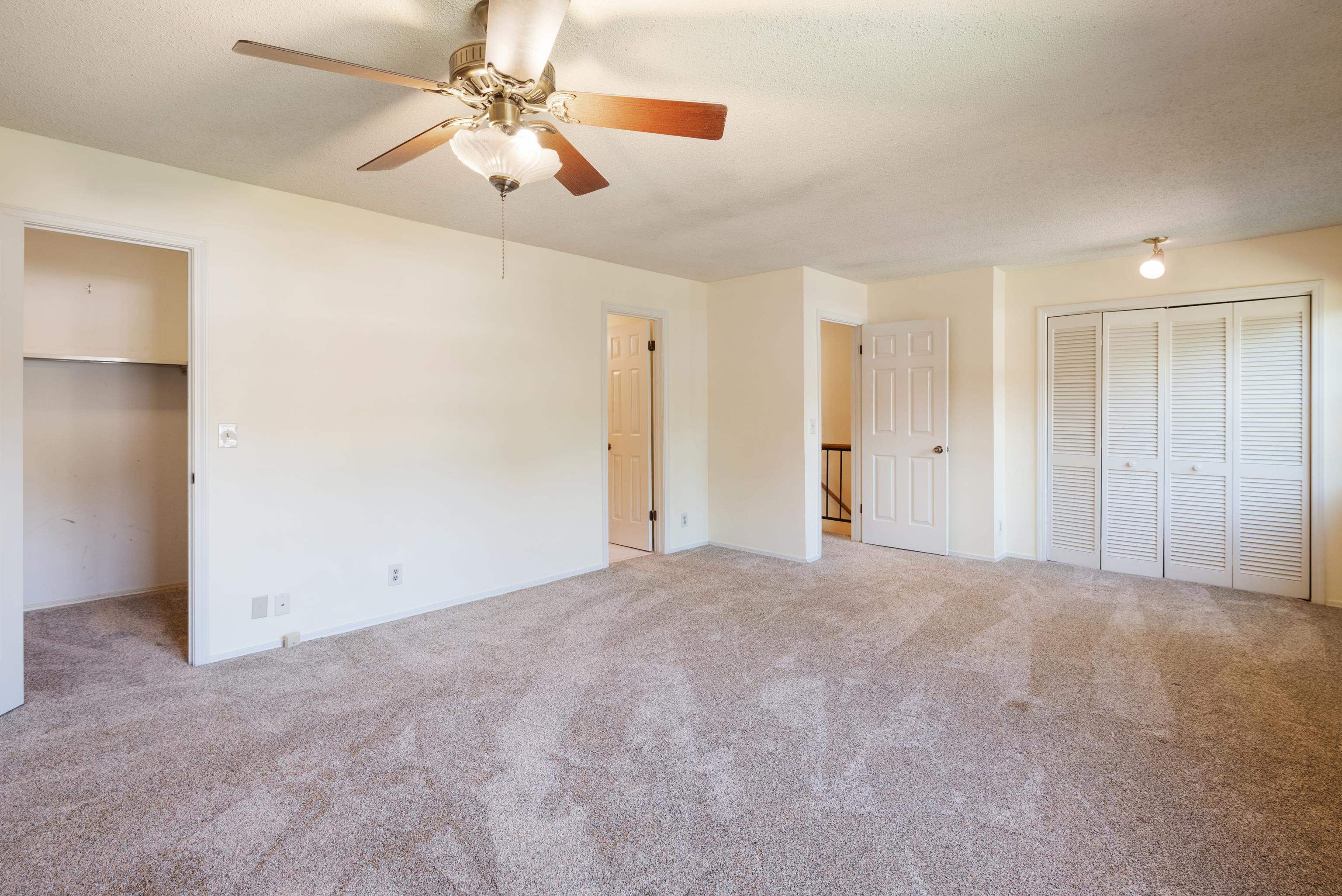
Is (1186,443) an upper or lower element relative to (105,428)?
lower

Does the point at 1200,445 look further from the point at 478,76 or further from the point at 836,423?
the point at 478,76

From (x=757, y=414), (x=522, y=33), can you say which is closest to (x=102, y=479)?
(x=522, y=33)

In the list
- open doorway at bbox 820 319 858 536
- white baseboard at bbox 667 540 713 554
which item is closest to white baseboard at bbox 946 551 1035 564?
open doorway at bbox 820 319 858 536

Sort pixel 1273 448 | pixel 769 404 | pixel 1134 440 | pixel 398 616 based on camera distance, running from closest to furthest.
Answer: pixel 398 616, pixel 1273 448, pixel 1134 440, pixel 769 404

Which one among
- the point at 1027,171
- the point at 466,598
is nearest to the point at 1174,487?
the point at 1027,171

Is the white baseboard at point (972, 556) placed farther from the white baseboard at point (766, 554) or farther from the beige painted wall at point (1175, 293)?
the white baseboard at point (766, 554)

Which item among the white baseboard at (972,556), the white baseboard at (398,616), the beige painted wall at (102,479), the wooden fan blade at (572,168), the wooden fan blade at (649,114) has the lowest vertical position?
the white baseboard at (398,616)

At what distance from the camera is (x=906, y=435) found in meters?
5.37

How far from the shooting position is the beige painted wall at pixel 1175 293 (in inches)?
152

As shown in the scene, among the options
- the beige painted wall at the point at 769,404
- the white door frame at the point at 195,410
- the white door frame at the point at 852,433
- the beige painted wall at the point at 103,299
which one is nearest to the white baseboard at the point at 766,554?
the beige painted wall at the point at 769,404

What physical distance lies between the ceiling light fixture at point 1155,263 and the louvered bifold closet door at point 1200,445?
0.48 metres

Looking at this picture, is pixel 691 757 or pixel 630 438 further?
pixel 630 438

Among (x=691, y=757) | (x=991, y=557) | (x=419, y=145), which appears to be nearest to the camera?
(x=419, y=145)

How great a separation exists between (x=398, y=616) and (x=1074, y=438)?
4.96m
